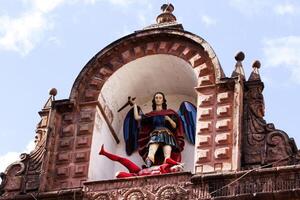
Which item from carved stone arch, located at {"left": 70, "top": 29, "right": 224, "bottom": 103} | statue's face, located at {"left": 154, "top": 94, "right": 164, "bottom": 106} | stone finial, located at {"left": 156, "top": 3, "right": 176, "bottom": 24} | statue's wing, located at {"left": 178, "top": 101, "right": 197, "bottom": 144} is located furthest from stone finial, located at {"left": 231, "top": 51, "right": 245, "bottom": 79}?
stone finial, located at {"left": 156, "top": 3, "right": 176, "bottom": 24}

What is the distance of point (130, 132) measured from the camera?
22.7m

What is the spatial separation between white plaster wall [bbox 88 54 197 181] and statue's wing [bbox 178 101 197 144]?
0.58ft

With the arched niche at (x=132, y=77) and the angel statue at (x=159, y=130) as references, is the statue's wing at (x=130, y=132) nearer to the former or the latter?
the angel statue at (x=159, y=130)

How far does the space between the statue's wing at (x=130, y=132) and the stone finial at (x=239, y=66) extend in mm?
2424

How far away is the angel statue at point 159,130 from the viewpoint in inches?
850

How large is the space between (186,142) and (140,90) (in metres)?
1.68

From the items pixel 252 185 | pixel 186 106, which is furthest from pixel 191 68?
pixel 252 185

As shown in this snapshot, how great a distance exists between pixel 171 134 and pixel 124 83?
1558 millimetres

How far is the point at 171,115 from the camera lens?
22172 mm

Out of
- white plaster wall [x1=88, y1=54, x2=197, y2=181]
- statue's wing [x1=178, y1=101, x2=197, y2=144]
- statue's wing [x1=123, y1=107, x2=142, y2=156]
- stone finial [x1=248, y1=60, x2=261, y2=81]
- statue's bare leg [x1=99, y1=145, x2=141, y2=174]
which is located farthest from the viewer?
statue's wing [x1=123, y1=107, x2=142, y2=156]

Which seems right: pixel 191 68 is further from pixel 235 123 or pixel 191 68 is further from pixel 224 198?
pixel 224 198

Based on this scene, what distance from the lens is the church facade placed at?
64.6 ft

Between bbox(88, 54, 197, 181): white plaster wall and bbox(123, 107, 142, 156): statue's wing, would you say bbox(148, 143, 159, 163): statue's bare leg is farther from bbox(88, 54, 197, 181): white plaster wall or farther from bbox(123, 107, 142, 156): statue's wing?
bbox(123, 107, 142, 156): statue's wing

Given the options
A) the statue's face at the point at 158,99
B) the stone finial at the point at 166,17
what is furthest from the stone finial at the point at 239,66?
the stone finial at the point at 166,17
